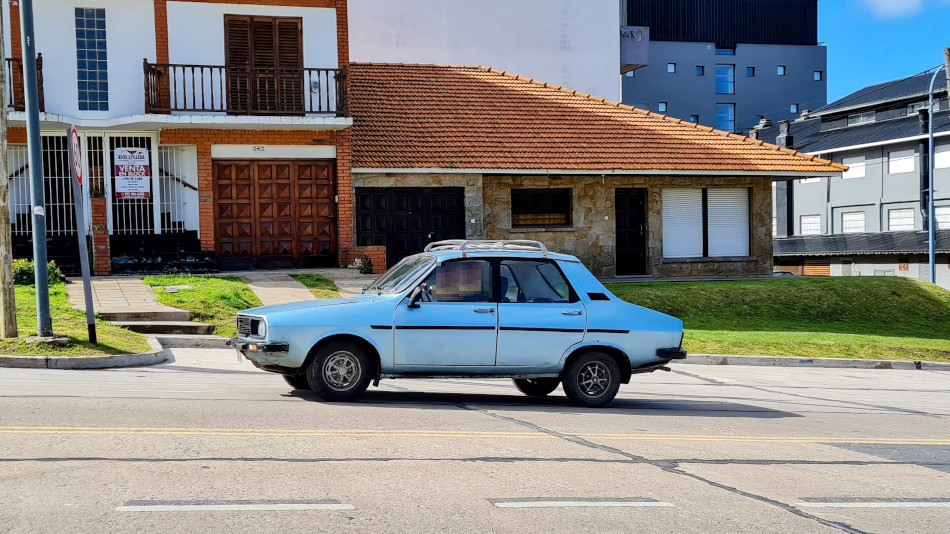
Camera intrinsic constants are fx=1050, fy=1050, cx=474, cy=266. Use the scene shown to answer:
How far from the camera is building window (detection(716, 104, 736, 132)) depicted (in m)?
71.3

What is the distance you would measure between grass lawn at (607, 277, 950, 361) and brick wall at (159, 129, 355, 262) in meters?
6.73

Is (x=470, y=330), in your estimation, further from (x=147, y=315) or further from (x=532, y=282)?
(x=147, y=315)

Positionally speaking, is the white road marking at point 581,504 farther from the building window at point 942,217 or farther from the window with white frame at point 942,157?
the building window at point 942,217

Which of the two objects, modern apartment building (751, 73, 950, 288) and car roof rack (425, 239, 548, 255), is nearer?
car roof rack (425, 239, 548, 255)

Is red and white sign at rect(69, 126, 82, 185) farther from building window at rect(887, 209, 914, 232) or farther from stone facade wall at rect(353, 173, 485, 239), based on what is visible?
building window at rect(887, 209, 914, 232)

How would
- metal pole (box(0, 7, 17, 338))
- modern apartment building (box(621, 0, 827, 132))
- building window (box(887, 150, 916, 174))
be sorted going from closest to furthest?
1. metal pole (box(0, 7, 17, 338))
2. building window (box(887, 150, 916, 174))
3. modern apartment building (box(621, 0, 827, 132))

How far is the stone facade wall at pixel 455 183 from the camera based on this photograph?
2653 cm

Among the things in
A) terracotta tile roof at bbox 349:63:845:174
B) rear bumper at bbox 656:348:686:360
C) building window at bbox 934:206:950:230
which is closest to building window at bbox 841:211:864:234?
building window at bbox 934:206:950:230

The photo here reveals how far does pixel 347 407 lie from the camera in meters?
10.0

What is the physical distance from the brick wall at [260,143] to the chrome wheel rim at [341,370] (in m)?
15.1

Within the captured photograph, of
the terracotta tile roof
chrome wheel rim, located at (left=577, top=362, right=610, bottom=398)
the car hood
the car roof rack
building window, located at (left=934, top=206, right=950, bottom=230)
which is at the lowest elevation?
chrome wheel rim, located at (left=577, top=362, right=610, bottom=398)

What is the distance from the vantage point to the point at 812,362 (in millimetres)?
18531

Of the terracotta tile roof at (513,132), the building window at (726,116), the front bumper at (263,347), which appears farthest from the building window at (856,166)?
the front bumper at (263,347)

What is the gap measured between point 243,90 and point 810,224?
36996 mm
